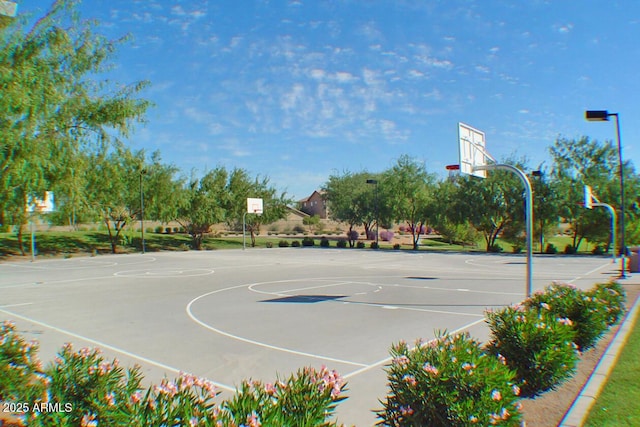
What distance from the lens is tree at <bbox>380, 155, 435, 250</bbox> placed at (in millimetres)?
48281

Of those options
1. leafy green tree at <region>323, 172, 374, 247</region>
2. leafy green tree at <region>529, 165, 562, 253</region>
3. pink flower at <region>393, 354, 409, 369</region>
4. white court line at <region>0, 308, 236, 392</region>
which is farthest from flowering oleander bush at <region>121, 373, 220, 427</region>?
leafy green tree at <region>323, 172, 374, 247</region>

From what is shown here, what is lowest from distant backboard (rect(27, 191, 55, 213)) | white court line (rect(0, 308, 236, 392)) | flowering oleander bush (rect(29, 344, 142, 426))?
white court line (rect(0, 308, 236, 392))

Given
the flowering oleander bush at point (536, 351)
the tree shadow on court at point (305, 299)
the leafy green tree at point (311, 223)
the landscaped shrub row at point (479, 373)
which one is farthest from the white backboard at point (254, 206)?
the flowering oleander bush at point (536, 351)

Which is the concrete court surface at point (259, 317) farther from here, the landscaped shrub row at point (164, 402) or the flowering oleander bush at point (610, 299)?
the flowering oleander bush at point (610, 299)

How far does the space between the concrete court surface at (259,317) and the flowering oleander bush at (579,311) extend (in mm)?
1637

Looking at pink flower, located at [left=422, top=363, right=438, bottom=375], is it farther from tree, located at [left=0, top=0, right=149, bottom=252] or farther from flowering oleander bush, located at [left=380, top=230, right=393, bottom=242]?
flowering oleander bush, located at [left=380, top=230, right=393, bottom=242]

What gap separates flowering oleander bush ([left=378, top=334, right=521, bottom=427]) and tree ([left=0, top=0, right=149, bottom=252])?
4.96m

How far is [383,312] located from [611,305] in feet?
16.5

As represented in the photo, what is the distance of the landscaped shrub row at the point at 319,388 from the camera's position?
9.72 feet

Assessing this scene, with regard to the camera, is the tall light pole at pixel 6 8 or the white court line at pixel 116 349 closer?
the tall light pole at pixel 6 8

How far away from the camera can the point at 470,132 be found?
1100 cm

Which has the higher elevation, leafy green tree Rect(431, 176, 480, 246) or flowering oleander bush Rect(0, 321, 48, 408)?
leafy green tree Rect(431, 176, 480, 246)

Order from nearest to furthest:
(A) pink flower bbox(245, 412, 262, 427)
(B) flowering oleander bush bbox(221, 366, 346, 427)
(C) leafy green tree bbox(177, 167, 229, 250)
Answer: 1. (A) pink flower bbox(245, 412, 262, 427)
2. (B) flowering oleander bush bbox(221, 366, 346, 427)
3. (C) leafy green tree bbox(177, 167, 229, 250)

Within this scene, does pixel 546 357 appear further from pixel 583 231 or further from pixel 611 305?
pixel 583 231
